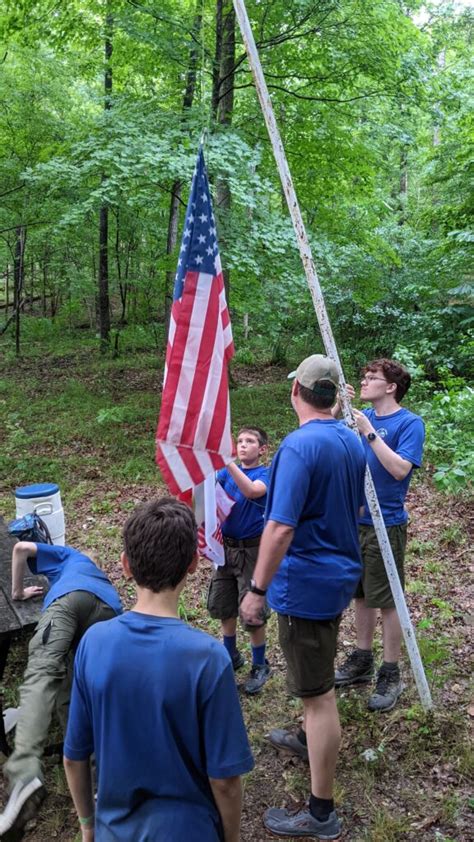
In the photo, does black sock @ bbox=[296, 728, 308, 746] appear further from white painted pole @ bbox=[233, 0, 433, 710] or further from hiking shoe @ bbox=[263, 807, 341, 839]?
white painted pole @ bbox=[233, 0, 433, 710]

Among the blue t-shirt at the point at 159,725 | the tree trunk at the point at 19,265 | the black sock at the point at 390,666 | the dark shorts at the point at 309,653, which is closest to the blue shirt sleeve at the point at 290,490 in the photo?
the dark shorts at the point at 309,653

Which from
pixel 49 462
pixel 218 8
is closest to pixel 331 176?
pixel 218 8

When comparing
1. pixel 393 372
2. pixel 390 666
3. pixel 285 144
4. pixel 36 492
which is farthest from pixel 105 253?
pixel 390 666

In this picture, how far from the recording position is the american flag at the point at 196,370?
125 inches

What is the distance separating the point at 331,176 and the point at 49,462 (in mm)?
6420

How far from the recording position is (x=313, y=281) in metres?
3.18

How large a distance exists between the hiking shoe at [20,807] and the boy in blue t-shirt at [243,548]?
1.56 meters

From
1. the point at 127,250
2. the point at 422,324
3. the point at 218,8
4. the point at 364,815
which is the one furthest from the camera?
the point at 127,250

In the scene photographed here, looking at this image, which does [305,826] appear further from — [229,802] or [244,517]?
[244,517]

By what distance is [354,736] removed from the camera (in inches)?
135

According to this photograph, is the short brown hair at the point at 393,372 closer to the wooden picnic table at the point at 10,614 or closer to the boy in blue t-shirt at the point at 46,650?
the boy in blue t-shirt at the point at 46,650

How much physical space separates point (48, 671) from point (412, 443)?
7.98 ft

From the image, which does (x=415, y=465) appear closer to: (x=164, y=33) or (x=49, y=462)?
(x=49, y=462)

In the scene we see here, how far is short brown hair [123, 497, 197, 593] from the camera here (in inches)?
64.2
